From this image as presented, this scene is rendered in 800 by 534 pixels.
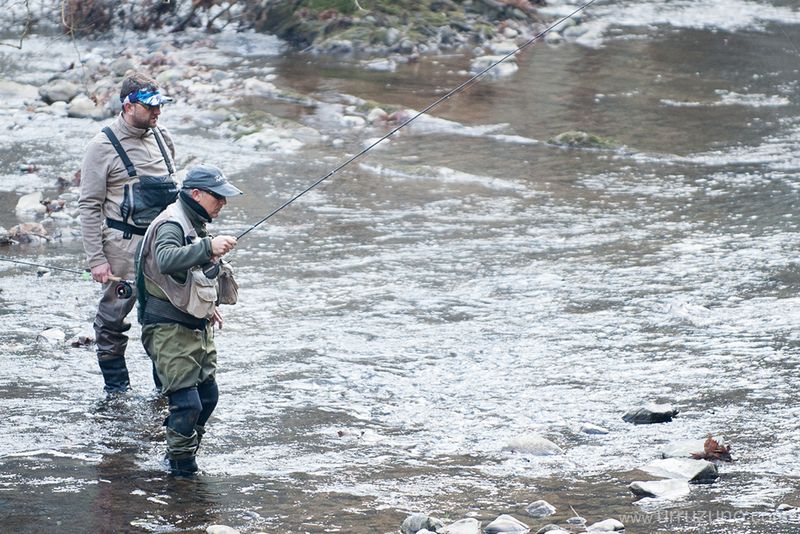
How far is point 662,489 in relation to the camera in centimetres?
514

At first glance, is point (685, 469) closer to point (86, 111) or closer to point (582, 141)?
point (582, 141)

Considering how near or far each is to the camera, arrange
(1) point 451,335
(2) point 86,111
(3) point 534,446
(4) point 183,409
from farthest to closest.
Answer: (2) point 86,111
(1) point 451,335
(3) point 534,446
(4) point 183,409

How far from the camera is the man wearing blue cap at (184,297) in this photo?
527 centimetres

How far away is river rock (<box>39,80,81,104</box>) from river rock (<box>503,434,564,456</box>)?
12.4 m

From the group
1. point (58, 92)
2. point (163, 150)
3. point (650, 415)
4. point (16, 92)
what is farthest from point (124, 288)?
point (16, 92)

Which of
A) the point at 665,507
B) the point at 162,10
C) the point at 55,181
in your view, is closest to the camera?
the point at 665,507

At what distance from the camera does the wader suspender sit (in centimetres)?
622

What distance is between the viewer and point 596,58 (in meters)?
20.6

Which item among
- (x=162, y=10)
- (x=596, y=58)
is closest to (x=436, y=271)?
(x=596, y=58)

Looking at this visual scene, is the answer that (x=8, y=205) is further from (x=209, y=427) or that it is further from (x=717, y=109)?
(x=717, y=109)

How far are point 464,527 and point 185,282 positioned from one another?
170cm

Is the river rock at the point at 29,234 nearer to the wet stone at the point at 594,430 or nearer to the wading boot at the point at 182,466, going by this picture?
the wading boot at the point at 182,466

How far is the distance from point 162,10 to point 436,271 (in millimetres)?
15226

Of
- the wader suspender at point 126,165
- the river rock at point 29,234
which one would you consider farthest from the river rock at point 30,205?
the wader suspender at point 126,165
